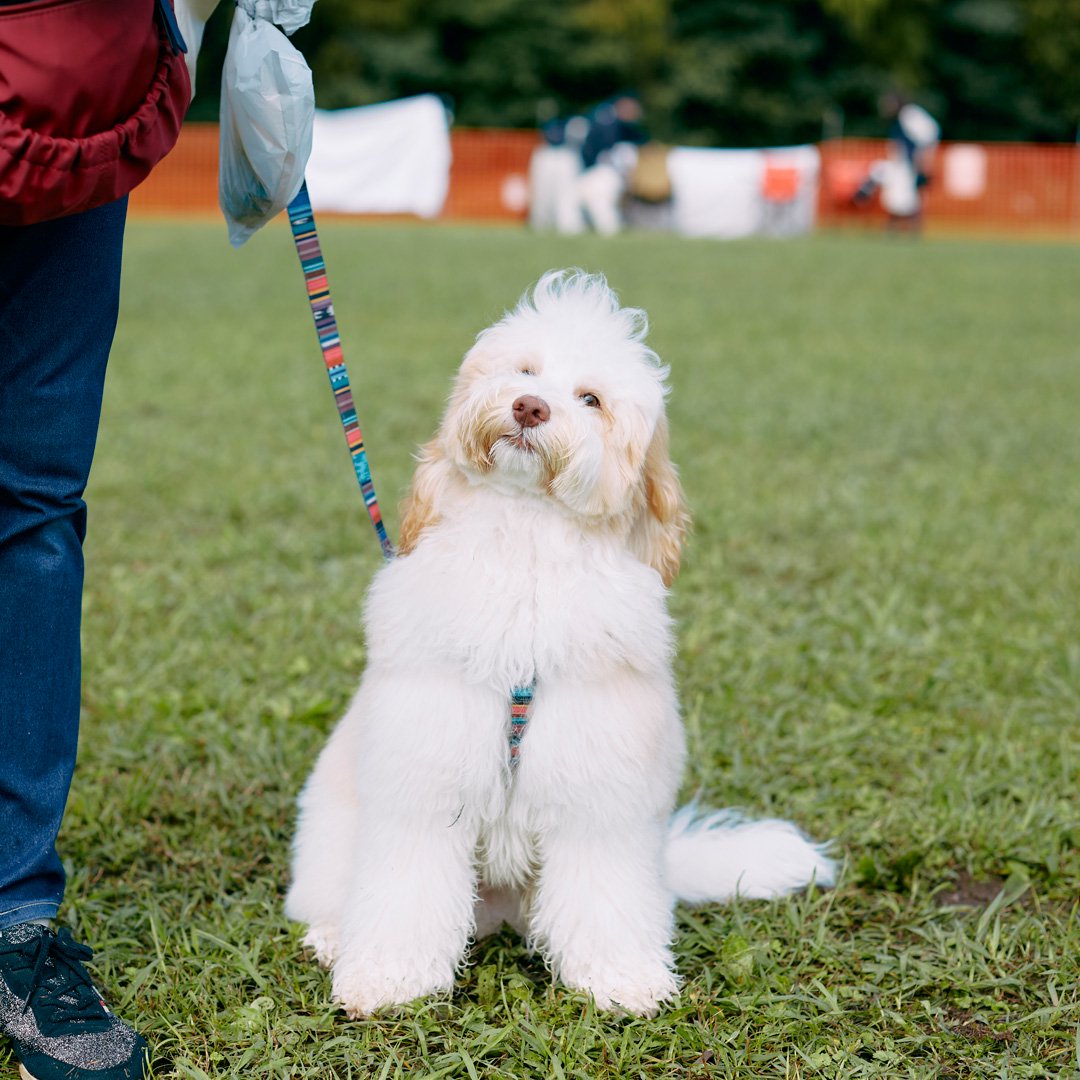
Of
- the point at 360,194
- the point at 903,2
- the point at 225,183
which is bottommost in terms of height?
the point at 360,194

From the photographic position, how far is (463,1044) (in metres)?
2.30

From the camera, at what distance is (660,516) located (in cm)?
242

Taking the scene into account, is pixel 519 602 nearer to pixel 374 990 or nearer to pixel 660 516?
pixel 660 516

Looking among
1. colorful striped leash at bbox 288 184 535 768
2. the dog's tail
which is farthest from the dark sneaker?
the dog's tail

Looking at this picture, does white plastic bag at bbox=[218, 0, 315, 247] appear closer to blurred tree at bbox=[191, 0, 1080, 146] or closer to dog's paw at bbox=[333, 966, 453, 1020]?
dog's paw at bbox=[333, 966, 453, 1020]

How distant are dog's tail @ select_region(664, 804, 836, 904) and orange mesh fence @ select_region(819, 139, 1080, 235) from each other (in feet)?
112

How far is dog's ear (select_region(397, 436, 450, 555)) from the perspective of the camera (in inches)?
94.3

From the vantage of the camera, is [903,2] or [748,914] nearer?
[748,914]

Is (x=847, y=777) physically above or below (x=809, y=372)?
above

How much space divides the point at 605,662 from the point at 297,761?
1.43 meters

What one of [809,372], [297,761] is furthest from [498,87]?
[297,761]

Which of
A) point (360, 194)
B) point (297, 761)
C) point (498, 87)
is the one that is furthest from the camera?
point (498, 87)

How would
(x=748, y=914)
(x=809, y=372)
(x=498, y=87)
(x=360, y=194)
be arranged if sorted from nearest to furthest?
(x=748, y=914) < (x=809, y=372) < (x=360, y=194) < (x=498, y=87)

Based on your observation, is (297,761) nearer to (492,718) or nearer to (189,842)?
(189,842)
